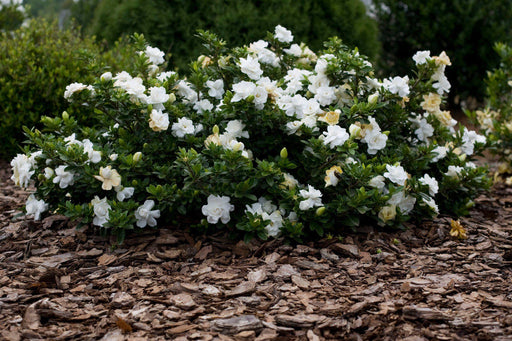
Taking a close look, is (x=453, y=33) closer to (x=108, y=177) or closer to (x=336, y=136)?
(x=336, y=136)

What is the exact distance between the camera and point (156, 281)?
2.85 m

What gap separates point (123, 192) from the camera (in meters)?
3.22

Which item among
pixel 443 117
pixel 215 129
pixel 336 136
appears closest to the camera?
pixel 336 136

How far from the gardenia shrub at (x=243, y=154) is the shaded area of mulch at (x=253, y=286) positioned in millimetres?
159

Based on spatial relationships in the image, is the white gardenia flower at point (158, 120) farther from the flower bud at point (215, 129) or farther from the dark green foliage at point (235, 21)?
the dark green foliage at point (235, 21)

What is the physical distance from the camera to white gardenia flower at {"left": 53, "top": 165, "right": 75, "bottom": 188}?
3145mm

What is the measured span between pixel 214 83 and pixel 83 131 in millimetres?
875

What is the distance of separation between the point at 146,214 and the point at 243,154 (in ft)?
2.12

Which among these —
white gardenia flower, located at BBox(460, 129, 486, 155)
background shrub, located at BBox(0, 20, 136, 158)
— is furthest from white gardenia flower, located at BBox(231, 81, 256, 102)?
background shrub, located at BBox(0, 20, 136, 158)

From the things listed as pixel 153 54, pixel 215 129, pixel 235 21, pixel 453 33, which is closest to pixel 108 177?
pixel 215 129

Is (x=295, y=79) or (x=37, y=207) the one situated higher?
(x=295, y=79)

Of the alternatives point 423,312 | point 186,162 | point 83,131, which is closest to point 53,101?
point 83,131

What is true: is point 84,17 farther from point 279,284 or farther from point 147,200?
point 279,284

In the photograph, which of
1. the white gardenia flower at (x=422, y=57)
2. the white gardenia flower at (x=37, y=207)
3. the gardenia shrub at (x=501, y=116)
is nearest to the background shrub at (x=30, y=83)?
the white gardenia flower at (x=37, y=207)
